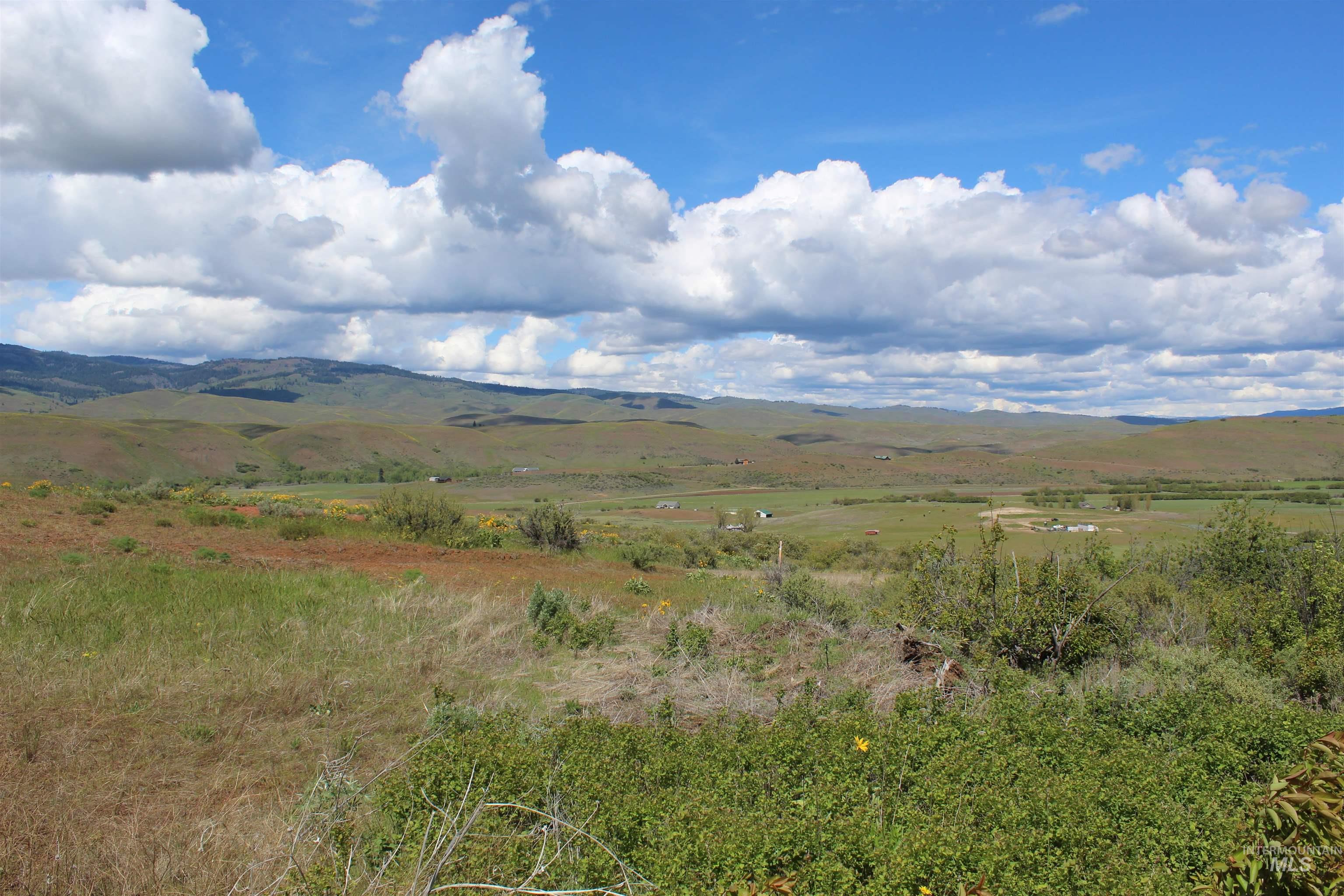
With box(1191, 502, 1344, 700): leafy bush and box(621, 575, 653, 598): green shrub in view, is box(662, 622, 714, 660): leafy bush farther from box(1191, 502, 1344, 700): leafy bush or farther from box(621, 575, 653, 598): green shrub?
box(1191, 502, 1344, 700): leafy bush

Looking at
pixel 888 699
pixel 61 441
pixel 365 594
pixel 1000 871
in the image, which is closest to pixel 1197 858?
pixel 1000 871

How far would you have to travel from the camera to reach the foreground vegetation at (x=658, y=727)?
4.11m

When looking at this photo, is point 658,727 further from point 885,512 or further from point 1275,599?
point 885,512

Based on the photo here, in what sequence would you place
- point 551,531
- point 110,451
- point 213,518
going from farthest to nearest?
1. point 110,451
2. point 551,531
3. point 213,518

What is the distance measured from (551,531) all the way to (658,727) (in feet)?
60.0

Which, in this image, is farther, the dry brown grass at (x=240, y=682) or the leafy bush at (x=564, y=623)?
the leafy bush at (x=564, y=623)

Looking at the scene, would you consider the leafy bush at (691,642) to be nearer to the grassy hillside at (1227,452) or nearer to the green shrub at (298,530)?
the green shrub at (298,530)

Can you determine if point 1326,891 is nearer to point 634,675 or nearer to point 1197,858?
point 1197,858

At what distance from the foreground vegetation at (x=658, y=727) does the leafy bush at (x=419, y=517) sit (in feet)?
28.9

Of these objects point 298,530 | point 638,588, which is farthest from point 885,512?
point 298,530

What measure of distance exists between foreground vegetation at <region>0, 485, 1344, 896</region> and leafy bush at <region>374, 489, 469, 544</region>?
28.9ft

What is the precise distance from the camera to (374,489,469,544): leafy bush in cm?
2289

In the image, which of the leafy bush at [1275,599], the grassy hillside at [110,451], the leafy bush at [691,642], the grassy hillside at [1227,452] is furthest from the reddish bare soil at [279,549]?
the grassy hillside at [1227,452]

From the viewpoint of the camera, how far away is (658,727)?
668 cm
